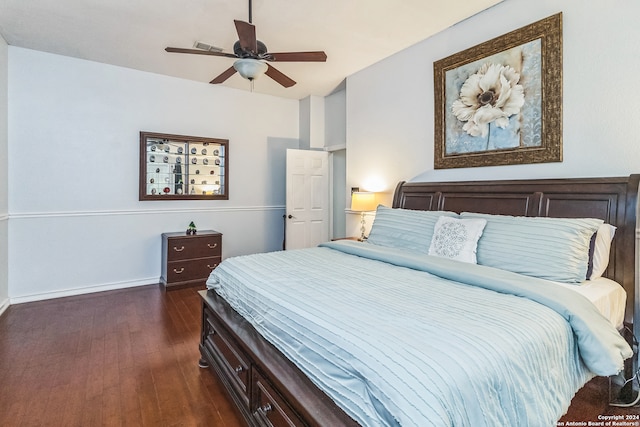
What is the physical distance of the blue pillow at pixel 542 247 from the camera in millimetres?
1929

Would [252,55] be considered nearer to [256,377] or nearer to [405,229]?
[405,229]

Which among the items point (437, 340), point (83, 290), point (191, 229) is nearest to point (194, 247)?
point (191, 229)

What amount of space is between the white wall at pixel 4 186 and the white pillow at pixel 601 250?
5.23m

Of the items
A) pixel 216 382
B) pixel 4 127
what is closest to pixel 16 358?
pixel 216 382

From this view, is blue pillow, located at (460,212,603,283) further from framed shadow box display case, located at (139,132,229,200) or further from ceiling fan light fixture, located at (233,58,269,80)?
framed shadow box display case, located at (139,132,229,200)

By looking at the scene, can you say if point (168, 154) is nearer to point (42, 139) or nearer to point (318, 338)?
point (42, 139)

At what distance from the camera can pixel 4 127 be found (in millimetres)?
3486

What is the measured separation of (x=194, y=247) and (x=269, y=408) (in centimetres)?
331

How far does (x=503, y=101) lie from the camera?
2768mm

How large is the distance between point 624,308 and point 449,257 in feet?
3.43

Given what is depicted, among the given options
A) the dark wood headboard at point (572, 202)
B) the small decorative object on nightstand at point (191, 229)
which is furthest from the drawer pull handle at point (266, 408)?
the small decorative object on nightstand at point (191, 229)

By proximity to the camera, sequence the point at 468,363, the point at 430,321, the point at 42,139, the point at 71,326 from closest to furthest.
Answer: the point at 468,363 → the point at 430,321 → the point at 71,326 → the point at 42,139

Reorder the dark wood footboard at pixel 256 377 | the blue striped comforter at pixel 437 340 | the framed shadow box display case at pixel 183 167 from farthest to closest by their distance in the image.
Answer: the framed shadow box display case at pixel 183 167, the dark wood footboard at pixel 256 377, the blue striped comforter at pixel 437 340

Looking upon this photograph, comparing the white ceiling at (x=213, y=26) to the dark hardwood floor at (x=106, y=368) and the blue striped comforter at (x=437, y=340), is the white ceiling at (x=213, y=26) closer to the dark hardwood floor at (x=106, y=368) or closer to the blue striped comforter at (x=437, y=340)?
the blue striped comforter at (x=437, y=340)
